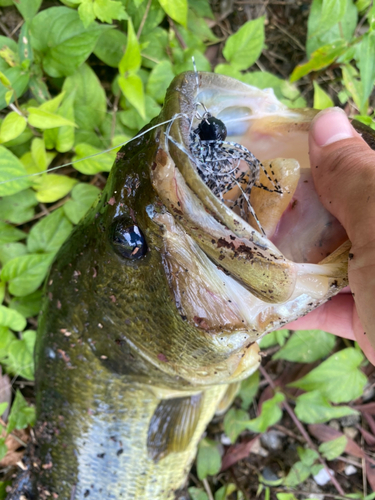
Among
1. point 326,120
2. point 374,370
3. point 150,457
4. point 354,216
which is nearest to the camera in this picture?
point 354,216

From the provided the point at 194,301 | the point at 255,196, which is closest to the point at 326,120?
the point at 255,196

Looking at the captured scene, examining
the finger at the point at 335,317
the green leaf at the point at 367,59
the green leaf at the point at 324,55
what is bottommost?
the finger at the point at 335,317

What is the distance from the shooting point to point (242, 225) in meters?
1.11

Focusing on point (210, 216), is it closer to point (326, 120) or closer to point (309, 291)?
point (309, 291)

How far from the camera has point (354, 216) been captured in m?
1.24

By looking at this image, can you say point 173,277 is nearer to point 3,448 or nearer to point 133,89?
point 133,89

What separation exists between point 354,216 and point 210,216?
19.7 inches

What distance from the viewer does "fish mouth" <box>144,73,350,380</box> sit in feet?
3.69

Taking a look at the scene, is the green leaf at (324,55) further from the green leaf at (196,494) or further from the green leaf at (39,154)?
the green leaf at (196,494)

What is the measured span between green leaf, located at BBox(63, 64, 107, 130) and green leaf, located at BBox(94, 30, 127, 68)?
13 cm

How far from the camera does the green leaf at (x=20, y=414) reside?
269 cm

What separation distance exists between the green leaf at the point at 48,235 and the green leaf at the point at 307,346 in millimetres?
1749

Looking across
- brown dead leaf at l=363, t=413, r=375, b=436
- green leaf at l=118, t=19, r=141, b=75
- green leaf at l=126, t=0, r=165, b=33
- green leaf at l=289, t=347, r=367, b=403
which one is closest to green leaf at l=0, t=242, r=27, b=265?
green leaf at l=118, t=19, r=141, b=75

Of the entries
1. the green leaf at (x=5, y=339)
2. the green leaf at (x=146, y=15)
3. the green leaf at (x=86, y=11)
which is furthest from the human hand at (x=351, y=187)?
the green leaf at (x=5, y=339)
